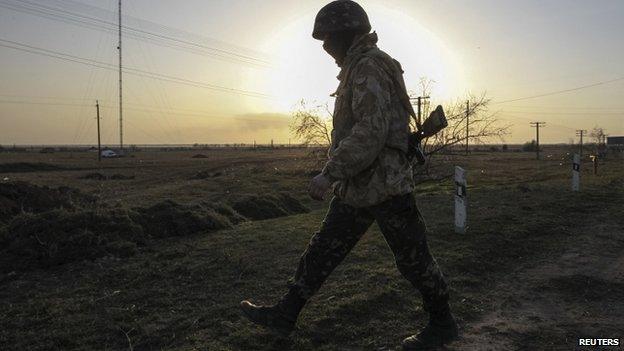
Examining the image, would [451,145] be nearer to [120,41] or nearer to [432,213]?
[432,213]

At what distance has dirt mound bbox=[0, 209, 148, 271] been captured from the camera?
5.76 m

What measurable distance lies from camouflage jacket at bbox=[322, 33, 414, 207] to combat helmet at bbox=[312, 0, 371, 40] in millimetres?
88

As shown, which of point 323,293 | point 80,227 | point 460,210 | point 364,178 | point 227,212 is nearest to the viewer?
point 364,178

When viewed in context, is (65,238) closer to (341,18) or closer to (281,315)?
(281,315)

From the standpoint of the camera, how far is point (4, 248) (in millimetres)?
6020

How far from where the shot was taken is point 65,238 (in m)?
6.13

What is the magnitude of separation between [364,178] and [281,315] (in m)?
1.06

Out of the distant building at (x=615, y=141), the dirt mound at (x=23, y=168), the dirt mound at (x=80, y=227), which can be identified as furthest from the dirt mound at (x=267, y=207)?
the distant building at (x=615, y=141)

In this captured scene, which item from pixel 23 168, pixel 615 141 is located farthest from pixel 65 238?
pixel 615 141

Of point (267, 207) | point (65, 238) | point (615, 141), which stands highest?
point (615, 141)

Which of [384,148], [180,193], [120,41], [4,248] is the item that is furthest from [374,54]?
[120,41]

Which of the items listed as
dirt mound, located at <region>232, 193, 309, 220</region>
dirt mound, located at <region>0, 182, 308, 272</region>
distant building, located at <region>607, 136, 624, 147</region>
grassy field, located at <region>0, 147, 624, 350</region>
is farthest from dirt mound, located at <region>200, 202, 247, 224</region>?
distant building, located at <region>607, 136, 624, 147</region>

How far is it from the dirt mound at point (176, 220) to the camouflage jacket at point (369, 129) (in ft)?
15.8

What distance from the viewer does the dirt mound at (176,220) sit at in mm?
7429
